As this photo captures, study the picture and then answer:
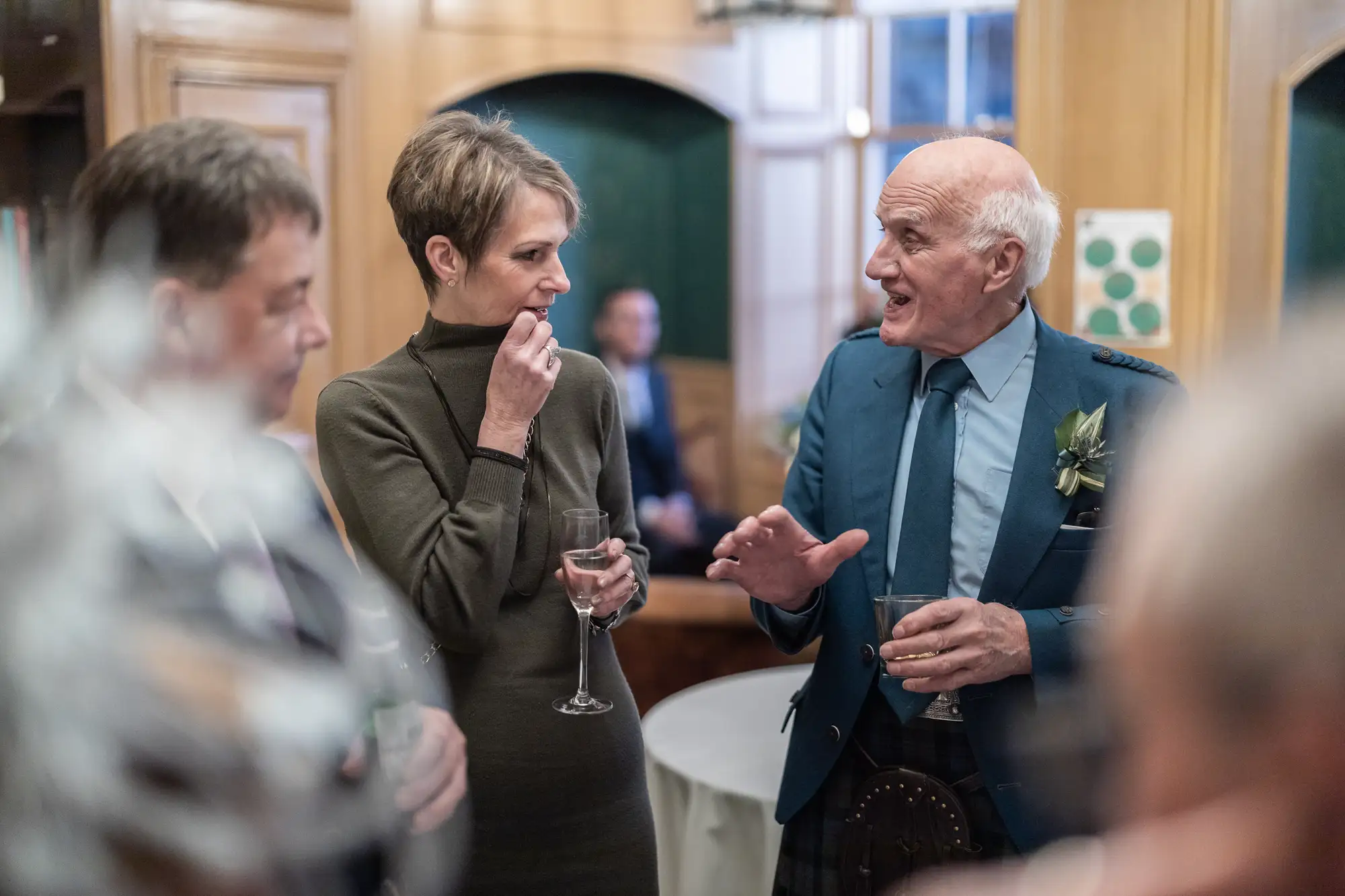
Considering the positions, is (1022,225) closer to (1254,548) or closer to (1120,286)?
(1254,548)

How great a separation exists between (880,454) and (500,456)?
1.94 feet

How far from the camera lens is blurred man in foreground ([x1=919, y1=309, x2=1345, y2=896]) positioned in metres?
0.61

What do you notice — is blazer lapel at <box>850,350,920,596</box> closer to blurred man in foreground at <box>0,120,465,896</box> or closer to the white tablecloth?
the white tablecloth

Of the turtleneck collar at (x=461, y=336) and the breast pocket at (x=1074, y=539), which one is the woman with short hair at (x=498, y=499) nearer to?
the turtleneck collar at (x=461, y=336)

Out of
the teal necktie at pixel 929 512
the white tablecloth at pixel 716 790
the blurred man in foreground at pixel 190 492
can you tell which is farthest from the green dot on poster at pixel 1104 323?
the blurred man in foreground at pixel 190 492

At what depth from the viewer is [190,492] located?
36.9 inches

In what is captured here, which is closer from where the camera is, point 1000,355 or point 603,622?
point 603,622

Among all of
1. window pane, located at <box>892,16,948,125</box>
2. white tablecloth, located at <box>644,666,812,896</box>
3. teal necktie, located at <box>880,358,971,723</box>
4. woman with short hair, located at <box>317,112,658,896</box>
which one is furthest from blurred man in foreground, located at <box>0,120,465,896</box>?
window pane, located at <box>892,16,948,125</box>

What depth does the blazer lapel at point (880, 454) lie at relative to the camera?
5.74ft

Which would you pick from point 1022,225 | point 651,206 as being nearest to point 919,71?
point 651,206

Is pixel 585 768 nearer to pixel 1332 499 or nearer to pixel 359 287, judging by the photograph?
pixel 1332 499

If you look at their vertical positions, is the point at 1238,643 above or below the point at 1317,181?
below

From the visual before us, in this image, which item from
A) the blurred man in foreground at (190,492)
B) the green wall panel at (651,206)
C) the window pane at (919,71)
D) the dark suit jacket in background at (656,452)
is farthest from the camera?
the green wall panel at (651,206)

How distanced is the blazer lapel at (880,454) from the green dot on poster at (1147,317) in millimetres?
2376
